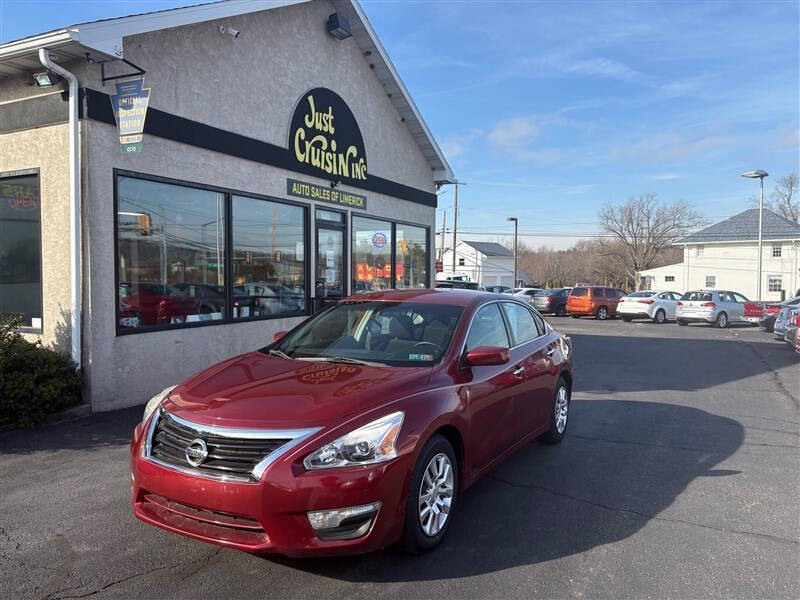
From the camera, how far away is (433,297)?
512 centimetres

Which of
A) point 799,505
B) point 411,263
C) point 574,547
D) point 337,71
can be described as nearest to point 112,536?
point 574,547

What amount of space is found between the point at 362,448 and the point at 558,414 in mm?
3380

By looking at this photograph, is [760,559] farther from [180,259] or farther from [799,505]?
[180,259]

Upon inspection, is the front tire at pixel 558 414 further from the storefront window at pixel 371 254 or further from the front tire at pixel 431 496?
the storefront window at pixel 371 254

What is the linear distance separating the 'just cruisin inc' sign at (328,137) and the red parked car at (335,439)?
6.63 m

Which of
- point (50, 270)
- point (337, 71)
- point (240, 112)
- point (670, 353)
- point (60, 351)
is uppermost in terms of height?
point (337, 71)

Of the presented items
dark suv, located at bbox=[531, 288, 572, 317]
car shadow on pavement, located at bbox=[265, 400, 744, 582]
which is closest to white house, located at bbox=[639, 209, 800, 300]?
dark suv, located at bbox=[531, 288, 572, 317]

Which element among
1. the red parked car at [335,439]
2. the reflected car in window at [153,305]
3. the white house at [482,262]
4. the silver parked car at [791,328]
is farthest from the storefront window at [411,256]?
the white house at [482,262]

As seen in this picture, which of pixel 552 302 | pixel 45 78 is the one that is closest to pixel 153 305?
pixel 45 78

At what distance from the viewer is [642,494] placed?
4.74 metres

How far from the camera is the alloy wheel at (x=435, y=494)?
3.57m

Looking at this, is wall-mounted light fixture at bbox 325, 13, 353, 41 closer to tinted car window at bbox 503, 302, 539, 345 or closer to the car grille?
tinted car window at bbox 503, 302, 539, 345

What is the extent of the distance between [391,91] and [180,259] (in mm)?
6946

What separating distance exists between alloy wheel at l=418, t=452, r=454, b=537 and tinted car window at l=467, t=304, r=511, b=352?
994 mm
